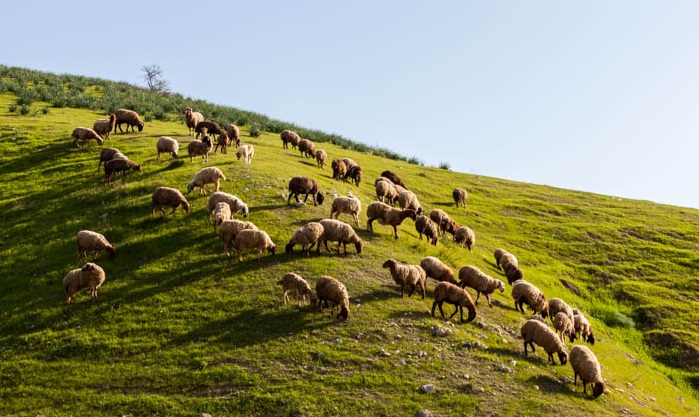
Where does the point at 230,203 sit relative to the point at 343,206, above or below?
below

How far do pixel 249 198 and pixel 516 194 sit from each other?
33.1m

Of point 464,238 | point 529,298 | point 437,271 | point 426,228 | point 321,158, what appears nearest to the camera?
point 437,271

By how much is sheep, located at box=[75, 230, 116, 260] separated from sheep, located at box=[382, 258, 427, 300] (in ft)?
35.9

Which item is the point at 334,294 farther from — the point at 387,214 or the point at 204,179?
the point at 204,179

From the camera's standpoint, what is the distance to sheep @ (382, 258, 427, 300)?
20156 mm

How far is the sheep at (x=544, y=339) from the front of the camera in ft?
59.4

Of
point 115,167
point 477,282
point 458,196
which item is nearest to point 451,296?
point 477,282

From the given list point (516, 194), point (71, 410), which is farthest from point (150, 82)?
point (71, 410)

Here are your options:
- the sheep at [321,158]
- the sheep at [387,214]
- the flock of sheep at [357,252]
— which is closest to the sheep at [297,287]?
the flock of sheep at [357,252]

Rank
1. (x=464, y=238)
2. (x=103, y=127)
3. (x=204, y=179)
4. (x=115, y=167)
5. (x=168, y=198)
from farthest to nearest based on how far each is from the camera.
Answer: (x=103, y=127) < (x=464, y=238) < (x=115, y=167) < (x=204, y=179) < (x=168, y=198)

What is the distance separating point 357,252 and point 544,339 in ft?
26.9

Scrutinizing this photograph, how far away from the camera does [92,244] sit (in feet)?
69.7

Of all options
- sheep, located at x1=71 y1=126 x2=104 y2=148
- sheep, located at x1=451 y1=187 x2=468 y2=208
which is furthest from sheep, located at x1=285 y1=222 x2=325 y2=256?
sheep, located at x1=451 y1=187 x2=468 y2=208

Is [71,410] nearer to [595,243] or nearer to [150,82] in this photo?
[595,243]
